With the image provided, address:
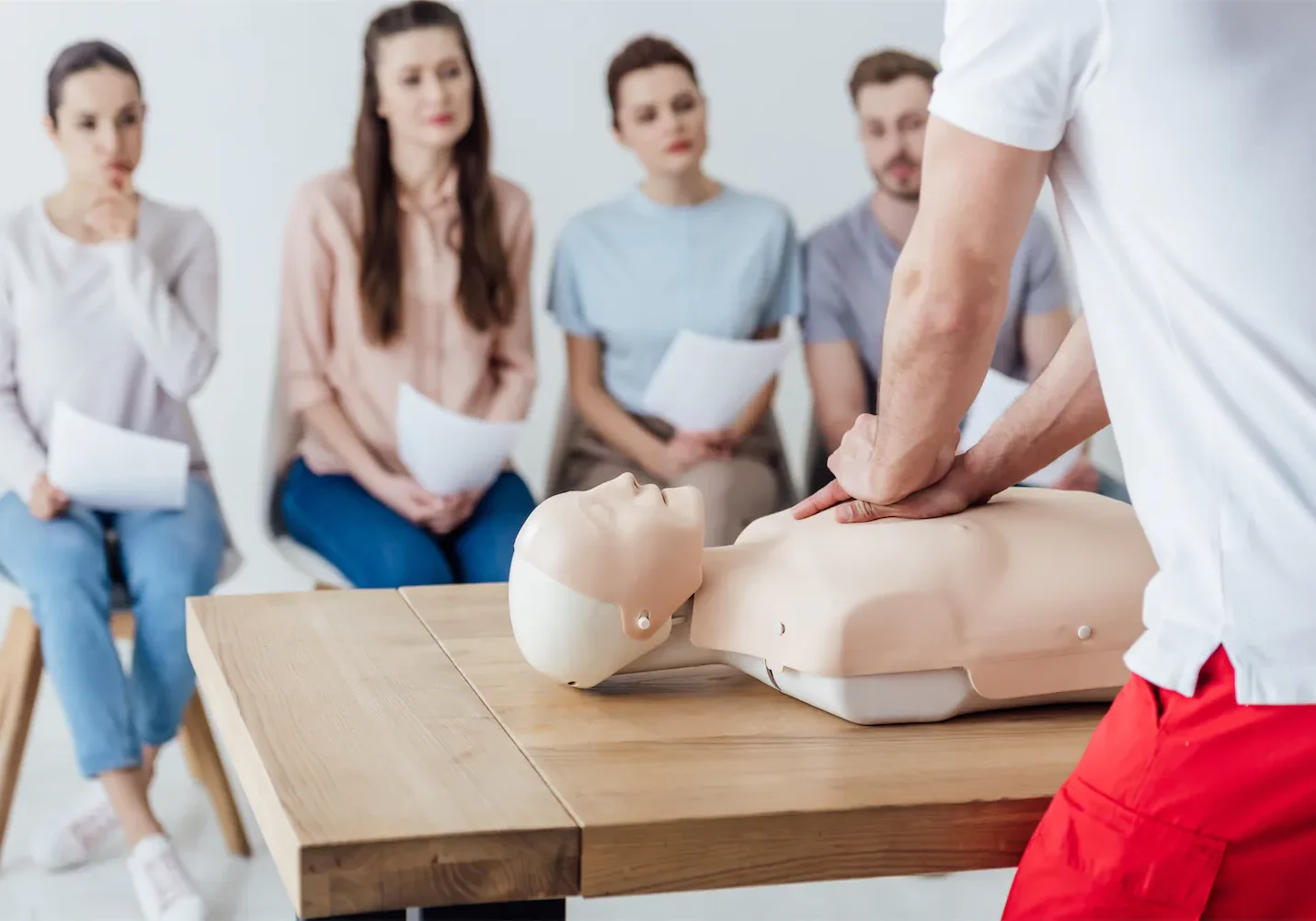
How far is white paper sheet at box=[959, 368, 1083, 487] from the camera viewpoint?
120 inches

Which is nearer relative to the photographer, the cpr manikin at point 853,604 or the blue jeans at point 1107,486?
the cpr manikin at point 853,604

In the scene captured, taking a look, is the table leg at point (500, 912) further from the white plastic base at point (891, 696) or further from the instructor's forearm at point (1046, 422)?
the instructor's forearm at point (1046, 422)

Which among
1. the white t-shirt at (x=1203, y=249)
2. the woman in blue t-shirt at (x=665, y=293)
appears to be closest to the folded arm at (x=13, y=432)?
the woman in blue t-shirt at (x=665, y=293)

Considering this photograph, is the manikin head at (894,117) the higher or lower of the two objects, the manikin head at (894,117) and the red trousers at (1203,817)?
the higher

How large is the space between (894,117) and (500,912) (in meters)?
2.66

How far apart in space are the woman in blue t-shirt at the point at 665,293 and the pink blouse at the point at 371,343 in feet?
0.72

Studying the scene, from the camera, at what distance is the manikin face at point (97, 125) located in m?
3.01

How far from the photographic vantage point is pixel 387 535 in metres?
2.84

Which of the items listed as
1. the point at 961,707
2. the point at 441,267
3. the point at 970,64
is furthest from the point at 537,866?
the point at 441,267

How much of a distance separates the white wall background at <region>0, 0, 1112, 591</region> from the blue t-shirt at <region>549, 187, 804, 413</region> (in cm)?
20

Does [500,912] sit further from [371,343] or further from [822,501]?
[371,343]

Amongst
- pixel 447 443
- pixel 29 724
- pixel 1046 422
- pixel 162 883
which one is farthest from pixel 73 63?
pixel 1046 422

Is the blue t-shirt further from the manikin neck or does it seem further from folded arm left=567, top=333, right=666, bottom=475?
the manikin neck

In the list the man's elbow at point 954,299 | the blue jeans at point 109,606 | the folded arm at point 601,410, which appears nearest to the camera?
the man's elbow at point 954,299
